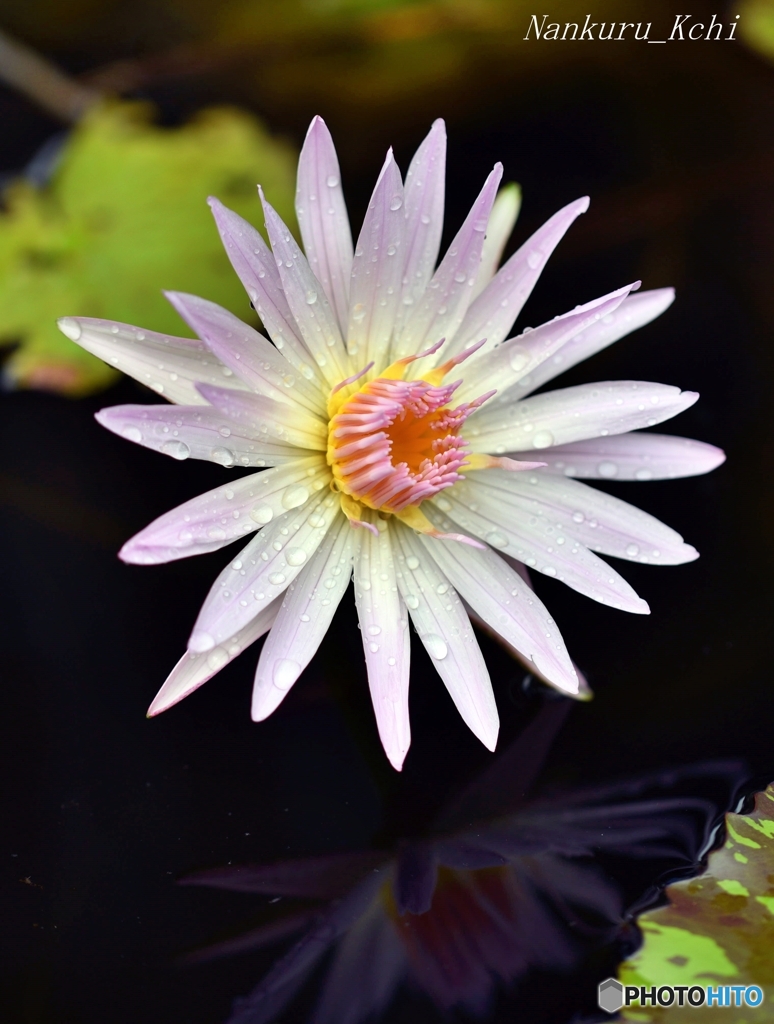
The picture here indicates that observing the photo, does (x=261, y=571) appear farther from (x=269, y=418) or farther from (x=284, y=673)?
(x=269, y=418)

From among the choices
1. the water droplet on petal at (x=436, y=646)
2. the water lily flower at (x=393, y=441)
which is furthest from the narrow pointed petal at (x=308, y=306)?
the water droplet on petal at (x=436, y=646)

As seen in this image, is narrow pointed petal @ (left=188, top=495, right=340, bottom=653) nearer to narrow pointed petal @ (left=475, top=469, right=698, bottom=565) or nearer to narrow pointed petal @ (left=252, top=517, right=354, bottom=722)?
narrow pointed petal @ (left=252, top=517, right=354, bottom=722)

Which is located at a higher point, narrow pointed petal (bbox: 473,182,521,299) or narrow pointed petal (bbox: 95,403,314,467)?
narrow pointed petal (bbox: 473,182,521,299)

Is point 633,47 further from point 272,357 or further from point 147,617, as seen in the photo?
point 147,617

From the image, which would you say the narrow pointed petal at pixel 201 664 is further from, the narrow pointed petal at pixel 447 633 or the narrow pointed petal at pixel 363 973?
the narrow pointed petal at pixel 363 973

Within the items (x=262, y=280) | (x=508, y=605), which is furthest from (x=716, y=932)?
(x=262, y=280)

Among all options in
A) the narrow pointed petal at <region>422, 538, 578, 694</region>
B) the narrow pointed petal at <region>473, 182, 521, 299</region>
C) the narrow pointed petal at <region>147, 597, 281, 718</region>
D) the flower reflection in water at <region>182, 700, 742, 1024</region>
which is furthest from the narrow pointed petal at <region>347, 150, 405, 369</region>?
the flower reflection in water at <region>182, 700, 742, 1024</region>
